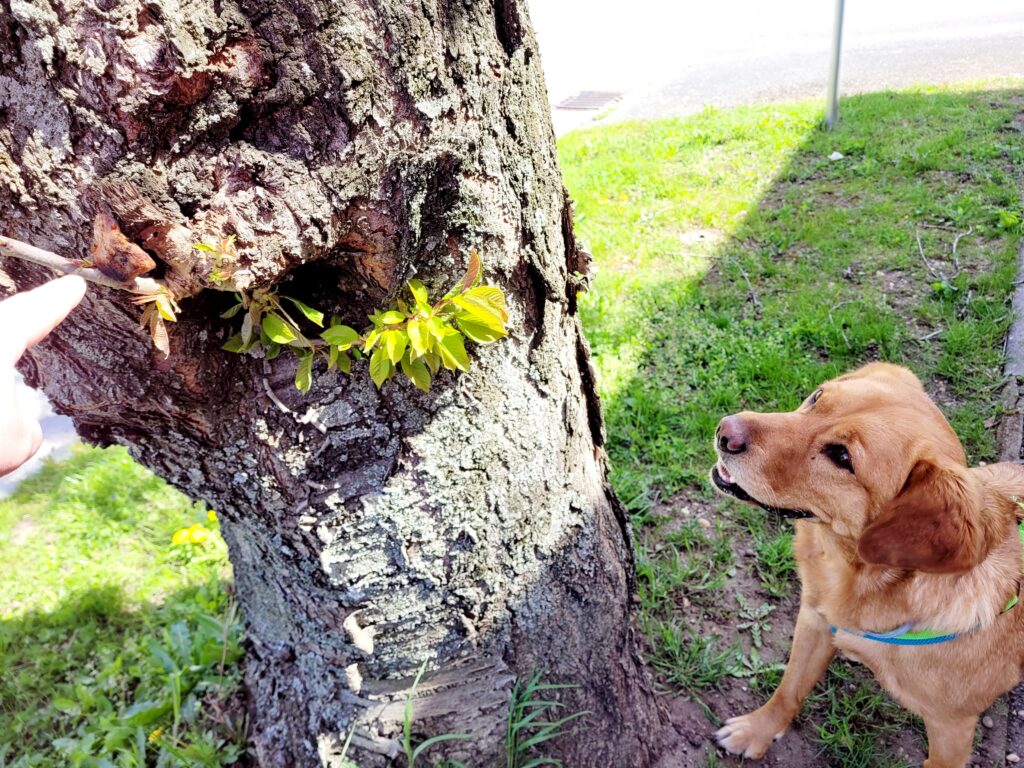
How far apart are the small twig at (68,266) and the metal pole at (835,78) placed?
6496mm

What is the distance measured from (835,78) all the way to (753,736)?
→ 5759 millimetres

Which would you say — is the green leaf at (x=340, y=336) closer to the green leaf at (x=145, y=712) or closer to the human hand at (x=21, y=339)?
the human hand at (x=21, y=339)

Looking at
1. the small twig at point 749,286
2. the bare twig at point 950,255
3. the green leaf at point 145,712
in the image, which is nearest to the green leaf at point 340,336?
the green leaf at point 145,712

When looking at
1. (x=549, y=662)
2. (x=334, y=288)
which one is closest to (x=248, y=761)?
(x=549, y=662)

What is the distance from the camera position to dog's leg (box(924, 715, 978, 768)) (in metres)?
2.11

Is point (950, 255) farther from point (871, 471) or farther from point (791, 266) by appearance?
point (871, 471)

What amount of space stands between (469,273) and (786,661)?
216cm

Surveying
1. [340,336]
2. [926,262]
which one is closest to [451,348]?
[340,336]

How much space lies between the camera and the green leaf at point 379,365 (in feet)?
4.36

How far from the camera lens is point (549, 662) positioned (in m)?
2.04

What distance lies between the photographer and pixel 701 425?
348 cm

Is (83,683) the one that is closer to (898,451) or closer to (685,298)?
(898,451)

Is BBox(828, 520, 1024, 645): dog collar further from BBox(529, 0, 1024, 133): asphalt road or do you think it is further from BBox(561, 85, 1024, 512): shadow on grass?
BBox(529, 0, 1024, 133): asphalt road

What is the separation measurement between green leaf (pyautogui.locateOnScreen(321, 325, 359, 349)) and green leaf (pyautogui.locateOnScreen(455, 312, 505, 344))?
0.70 ft
